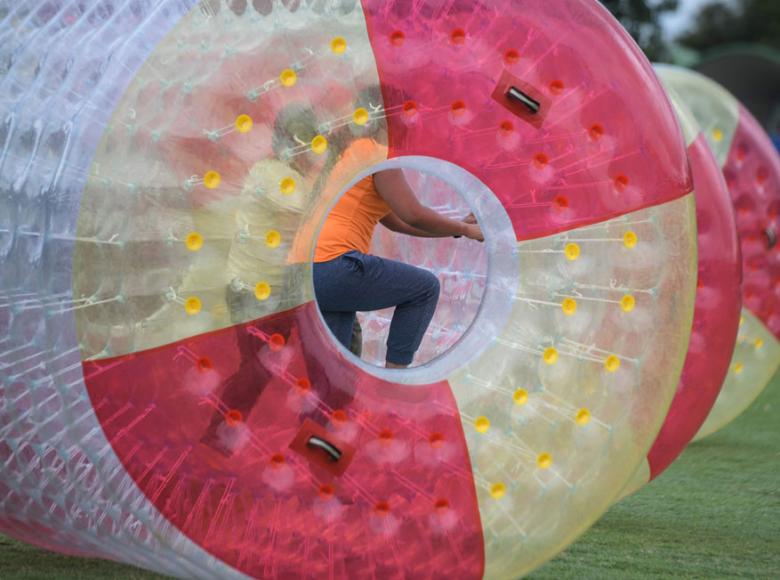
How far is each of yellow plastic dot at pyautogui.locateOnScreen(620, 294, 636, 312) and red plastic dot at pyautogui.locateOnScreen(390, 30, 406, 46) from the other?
2.18 ft

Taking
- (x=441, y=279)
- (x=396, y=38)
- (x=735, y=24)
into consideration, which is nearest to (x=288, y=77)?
(x=396, y=38)

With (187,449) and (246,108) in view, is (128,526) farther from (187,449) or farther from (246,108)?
(246,108)

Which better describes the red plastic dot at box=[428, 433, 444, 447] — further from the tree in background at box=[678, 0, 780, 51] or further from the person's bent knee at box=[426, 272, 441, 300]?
the tree in background at box=[678, 0, 780, 51]

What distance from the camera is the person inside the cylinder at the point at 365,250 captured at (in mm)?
2648

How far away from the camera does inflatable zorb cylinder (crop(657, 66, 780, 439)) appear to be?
4.26 m

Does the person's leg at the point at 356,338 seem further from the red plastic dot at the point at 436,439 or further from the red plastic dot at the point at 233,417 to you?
the red plastic dot at the point at 233,417

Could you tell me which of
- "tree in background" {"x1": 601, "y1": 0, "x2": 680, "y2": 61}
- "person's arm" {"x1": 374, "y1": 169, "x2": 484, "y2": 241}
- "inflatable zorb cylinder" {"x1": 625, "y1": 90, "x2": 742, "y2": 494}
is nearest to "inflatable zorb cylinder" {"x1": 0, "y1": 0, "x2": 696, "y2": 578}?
"person's arm" {"x1": 374, "y1": 169, "x2": 484, "y2": 241}

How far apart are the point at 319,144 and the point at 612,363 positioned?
2.36 feet

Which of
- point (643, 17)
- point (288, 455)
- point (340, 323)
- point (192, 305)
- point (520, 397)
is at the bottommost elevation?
point (643, 17)

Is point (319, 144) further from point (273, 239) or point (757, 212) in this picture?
point (757, 212)

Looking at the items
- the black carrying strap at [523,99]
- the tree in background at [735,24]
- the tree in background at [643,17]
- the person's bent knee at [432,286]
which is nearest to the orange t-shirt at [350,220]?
the person's bent knee at [432,286]

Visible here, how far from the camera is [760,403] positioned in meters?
5.82

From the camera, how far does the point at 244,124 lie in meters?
2.13

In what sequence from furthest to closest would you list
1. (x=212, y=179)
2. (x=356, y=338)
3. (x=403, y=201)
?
1. (x=356, y=338)
2. (x=403, y=201)
3. (x=212, y=179)
